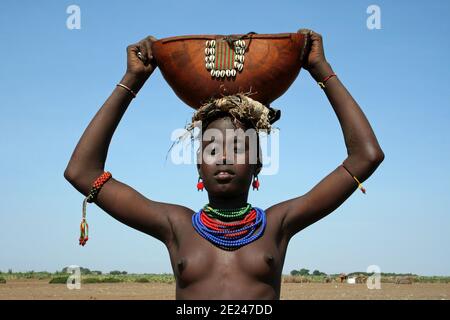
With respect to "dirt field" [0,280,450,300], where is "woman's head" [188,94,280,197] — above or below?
above

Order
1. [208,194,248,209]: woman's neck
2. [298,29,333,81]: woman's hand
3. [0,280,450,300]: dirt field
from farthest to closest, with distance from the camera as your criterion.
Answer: [0,280,450,300]: dirt field
[298,29,333,81]: woman's hand
[208,194,248,209]: woman's neck

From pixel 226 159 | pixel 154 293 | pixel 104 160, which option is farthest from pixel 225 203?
pixel 154 293

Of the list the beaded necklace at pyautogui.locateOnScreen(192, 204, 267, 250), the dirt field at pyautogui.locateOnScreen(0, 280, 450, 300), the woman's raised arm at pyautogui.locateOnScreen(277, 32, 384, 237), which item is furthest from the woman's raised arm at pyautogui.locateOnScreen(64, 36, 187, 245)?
the dirt field at pyautogui.locateOnScreen(0, 280, 450, 300)

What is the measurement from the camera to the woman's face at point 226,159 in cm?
405

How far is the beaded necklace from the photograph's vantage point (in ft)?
13.2

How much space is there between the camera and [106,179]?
426 centimetres

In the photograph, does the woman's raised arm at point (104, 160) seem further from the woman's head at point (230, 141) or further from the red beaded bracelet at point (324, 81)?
the red beaded bracelet at point (324, 81)

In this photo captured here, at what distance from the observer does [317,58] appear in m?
4.26

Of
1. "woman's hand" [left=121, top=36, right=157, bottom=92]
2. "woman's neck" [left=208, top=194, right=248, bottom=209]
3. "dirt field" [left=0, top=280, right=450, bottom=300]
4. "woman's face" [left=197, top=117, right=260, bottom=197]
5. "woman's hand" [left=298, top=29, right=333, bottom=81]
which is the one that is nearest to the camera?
"woman's face" [left=197, top=117, right=260, bottom=197]

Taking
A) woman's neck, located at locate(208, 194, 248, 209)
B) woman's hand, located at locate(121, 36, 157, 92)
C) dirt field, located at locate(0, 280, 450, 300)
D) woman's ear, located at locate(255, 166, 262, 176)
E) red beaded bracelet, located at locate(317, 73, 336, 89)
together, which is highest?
woman's hand, located at locate(121, 36, 157, 92)

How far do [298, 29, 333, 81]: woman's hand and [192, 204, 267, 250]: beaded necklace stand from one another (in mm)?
1067

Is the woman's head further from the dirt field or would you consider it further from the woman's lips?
the dirt field

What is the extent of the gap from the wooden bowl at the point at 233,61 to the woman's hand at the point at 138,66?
235 mm
